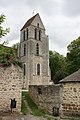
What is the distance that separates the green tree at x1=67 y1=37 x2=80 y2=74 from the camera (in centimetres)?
3572

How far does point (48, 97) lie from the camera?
19.2 m

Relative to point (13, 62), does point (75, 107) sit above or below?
below

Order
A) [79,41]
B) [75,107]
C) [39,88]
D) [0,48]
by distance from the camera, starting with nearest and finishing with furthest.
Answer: [0,48] < [75,107] < [39,88] < [79,41]

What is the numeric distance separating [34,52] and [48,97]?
83.9 feet

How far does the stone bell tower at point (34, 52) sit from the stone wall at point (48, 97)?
71.8ft

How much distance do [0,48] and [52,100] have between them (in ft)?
20.6

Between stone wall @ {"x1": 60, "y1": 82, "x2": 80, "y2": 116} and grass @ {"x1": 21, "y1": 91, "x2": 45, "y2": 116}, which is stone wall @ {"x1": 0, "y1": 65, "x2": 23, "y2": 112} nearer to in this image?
grass @ {"x1": 21, "y1": 91, "x2": 45, "y2": 116}

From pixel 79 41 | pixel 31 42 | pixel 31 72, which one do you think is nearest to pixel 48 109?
pixel 79 41

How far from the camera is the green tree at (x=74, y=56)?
35.7 metres

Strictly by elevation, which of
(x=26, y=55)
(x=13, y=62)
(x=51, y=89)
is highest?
(x=26, y=55)

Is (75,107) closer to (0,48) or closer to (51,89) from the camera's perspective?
(51,89)

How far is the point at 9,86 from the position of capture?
1628 centimetres

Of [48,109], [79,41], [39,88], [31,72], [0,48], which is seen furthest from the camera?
[31,72]

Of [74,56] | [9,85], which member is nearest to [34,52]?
A: [74,56]
